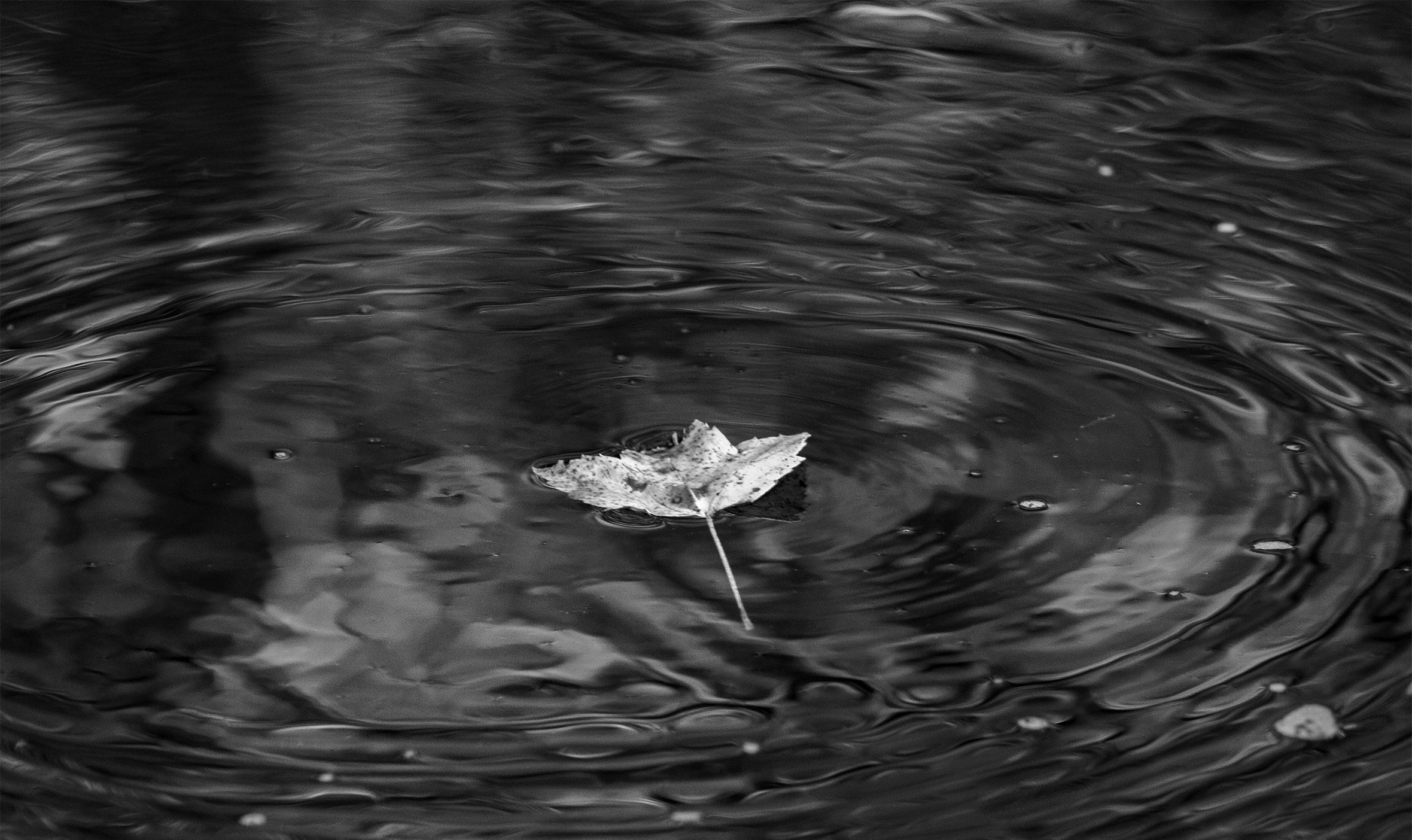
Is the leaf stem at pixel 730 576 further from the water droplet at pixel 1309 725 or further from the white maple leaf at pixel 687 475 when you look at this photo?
the water droplet at pixel 1309 725

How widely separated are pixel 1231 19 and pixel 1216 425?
1.78 metres

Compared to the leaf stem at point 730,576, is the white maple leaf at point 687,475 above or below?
above

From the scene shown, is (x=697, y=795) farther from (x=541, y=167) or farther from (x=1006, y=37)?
(x=1006, y=37)

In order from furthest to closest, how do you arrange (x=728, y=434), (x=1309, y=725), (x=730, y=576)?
(x=728, y=434), (x=730, y=576), (x=1309, y=725)

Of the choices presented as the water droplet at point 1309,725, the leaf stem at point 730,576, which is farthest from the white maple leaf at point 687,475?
the water droplet at point 1309,725

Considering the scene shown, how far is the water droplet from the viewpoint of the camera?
1.26 meters

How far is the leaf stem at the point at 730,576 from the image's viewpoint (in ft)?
4.50

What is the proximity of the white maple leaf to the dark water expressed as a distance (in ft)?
0.13

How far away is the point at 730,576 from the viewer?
4.69ft

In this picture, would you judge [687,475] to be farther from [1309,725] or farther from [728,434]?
[1309,725]

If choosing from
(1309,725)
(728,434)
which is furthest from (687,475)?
(1309,725)

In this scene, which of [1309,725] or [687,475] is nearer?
[1309,725]

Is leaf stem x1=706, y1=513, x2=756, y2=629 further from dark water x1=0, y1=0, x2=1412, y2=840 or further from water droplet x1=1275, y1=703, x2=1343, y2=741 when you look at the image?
water droplet x1=1275, y1=703, x2=1343, y2=741

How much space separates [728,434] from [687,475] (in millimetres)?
133
